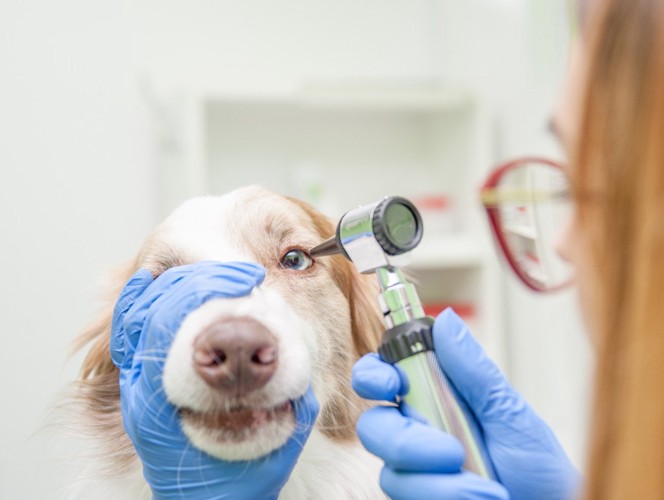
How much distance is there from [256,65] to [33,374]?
1.64 m

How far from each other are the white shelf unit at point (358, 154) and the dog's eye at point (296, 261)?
3.23ft

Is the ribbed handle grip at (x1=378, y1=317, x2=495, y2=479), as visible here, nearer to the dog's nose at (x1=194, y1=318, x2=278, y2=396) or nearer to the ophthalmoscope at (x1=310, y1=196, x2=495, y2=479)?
the ophthalmoscope at (x1=310, y1=196, x2=495, y2=479)

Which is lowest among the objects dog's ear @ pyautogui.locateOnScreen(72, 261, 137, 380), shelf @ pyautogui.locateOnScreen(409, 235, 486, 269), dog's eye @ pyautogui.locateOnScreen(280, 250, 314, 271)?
shelf @ pyautogui.locateOnScreen(409, 235, 486, 269)

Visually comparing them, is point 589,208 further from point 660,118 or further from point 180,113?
point 180,113

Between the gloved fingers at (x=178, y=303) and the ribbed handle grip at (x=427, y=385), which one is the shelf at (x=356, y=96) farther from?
the ribbed handle grip at (x=427, y=385)

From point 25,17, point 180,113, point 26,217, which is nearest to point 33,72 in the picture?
point 25,17

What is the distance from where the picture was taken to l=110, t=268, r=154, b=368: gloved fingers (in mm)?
874

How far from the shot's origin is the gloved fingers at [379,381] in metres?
0.68

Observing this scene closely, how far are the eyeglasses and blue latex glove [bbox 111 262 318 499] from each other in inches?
15.7

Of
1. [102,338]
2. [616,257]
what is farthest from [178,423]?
[616,257]

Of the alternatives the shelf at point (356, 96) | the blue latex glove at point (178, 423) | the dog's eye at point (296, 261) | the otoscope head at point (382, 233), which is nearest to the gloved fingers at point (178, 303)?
the blue latex glove at point (178, 423)

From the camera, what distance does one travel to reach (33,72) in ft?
3.85

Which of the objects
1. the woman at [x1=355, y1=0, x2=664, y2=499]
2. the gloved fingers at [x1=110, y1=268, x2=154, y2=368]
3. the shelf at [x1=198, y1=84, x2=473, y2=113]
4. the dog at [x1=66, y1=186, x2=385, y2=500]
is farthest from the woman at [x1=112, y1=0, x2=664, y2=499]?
the shelf at [x1=198, y1=84, x2=473, y2=113]

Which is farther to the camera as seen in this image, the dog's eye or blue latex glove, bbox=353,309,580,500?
the dog's eye
